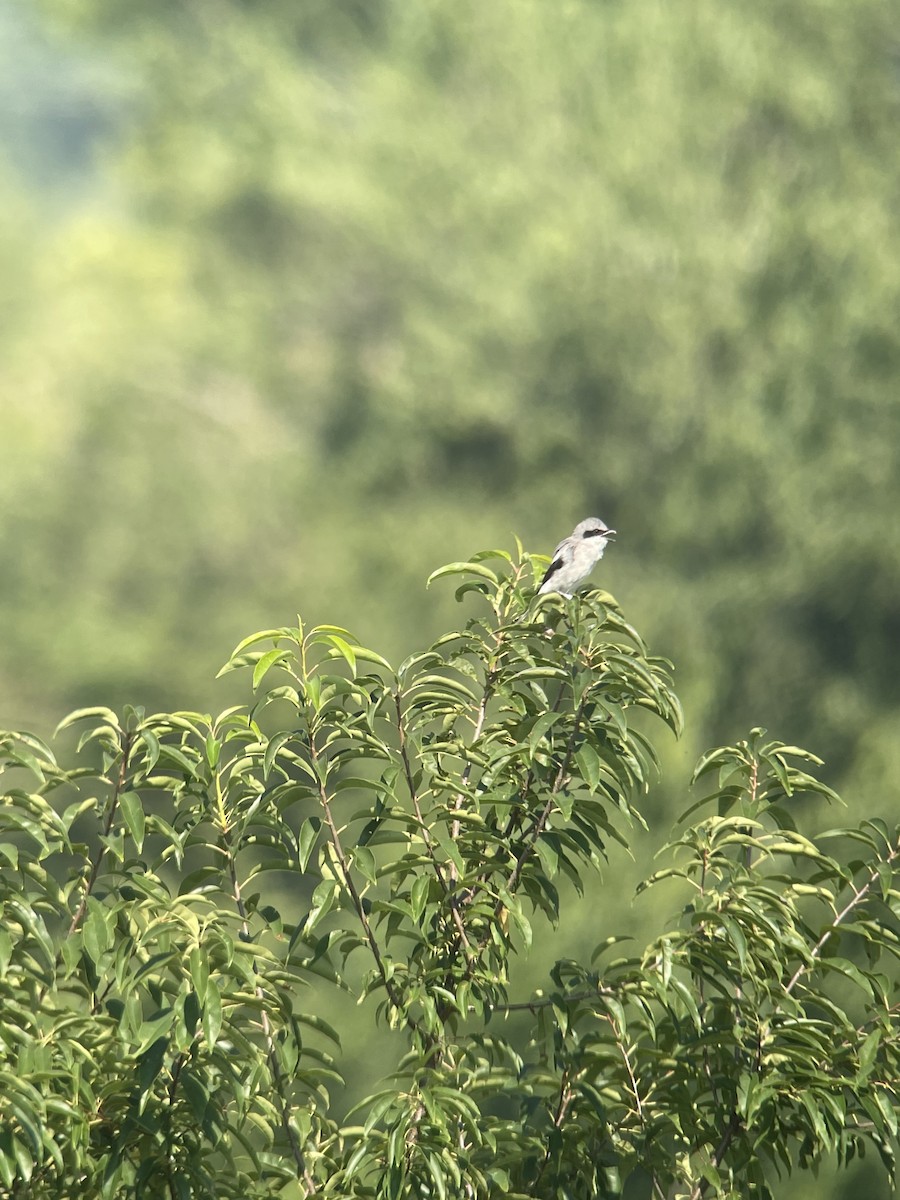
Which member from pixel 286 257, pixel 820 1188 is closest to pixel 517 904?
pixel 820 1188

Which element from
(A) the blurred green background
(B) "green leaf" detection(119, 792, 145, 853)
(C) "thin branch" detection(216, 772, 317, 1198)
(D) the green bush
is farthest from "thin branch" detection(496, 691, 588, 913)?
(A) the blurred green background

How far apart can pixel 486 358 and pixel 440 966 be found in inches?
355

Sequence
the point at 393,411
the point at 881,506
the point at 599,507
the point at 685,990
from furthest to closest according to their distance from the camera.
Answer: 1. the point at 393,411
2. the point at 599,507
3. the point at 881,506
4. the point at 685,990

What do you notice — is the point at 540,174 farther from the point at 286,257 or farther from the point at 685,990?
the point at 685,990

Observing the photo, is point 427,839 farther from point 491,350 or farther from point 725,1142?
point 491,350

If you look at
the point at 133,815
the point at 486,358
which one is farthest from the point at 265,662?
the point at 486,358

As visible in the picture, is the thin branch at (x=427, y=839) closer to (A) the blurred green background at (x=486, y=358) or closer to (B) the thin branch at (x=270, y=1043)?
(B) the thin branch at (x=270, y=1043)

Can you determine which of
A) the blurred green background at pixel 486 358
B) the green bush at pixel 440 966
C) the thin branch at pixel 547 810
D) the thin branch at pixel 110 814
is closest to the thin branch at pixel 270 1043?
the green bush at pixel 440 966

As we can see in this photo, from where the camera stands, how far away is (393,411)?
37.3 feet

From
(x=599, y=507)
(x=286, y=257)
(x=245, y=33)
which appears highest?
(x=245, y=33)

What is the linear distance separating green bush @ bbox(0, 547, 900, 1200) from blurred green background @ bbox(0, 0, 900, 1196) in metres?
5.49

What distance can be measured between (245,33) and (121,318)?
2872 mm

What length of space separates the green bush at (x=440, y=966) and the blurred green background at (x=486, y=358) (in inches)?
216

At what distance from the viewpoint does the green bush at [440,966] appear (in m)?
2.15
